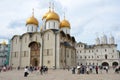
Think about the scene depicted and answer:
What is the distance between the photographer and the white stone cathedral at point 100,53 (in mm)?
66688

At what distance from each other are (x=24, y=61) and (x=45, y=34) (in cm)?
845

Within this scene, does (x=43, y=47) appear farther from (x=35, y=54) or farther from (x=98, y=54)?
(x=98, y=54)

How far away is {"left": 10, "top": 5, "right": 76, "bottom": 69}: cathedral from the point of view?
128 feet

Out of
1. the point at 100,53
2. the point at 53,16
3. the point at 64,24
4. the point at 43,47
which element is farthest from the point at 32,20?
the point at 100,53

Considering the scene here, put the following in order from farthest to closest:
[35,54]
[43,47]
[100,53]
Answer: [100,53] → [35,54] → [43,47]

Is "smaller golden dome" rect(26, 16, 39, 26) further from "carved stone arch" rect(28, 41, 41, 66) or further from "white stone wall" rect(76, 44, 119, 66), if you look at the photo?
"white stone wall" rect(76, 44, 119, 66)

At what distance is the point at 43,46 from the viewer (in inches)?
1604

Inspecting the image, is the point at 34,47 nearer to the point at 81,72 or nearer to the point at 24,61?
the point at 24,61

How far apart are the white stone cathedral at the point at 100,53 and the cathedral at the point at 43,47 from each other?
24378mm

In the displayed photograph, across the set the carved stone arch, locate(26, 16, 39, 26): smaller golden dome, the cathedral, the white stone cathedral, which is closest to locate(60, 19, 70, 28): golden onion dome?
the cathedral

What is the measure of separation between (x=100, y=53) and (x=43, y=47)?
34.3 meters

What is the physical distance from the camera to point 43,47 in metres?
40.7

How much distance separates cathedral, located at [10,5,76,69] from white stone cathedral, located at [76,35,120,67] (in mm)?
24378

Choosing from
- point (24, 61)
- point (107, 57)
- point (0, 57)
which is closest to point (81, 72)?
point (24, 61)
